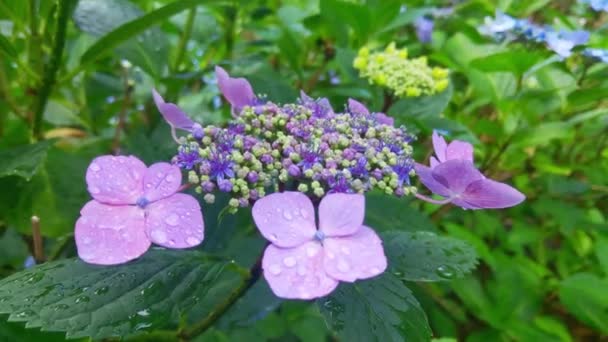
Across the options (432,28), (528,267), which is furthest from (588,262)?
(432,28)

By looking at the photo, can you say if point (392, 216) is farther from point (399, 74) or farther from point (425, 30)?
point (425, 30)

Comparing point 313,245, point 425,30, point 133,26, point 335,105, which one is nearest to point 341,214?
point 313,245

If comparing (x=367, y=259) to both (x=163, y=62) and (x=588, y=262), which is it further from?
(x=588, y=262)

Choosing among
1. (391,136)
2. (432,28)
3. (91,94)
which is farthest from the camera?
(432,28)

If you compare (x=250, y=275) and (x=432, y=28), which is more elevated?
(x=432, y=28)

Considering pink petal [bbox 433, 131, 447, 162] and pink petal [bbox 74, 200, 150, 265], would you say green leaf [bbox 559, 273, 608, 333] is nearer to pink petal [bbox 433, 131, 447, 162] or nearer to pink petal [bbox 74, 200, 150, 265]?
pink petal [bbox 433, 131, 447, 162]

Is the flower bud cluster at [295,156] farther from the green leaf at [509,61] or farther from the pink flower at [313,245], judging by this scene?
the green leaf at [509,61]
